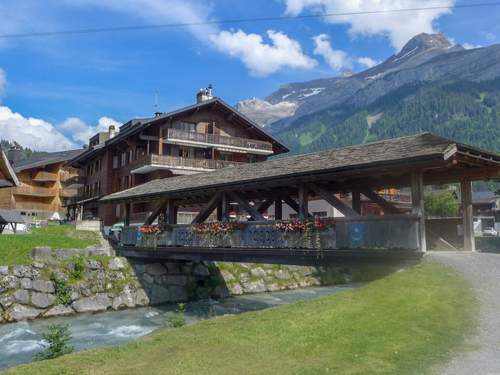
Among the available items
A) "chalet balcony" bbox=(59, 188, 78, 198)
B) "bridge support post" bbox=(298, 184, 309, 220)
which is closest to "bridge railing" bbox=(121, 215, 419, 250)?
"bridge support post" bbox=(298, 184, 309, 220)

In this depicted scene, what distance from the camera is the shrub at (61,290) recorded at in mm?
19188

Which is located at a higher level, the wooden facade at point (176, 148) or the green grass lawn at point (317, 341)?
the wooden facade at point (176, 148)

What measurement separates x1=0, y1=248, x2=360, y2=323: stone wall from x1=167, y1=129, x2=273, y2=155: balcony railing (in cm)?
1599

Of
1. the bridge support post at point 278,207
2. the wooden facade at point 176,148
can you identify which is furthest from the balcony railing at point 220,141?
the bridge support post at point 278,207

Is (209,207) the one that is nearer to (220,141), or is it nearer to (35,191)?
(220,141)

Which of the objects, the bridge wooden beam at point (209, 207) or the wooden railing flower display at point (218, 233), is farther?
the bridge wooden beam at point (209, 207)

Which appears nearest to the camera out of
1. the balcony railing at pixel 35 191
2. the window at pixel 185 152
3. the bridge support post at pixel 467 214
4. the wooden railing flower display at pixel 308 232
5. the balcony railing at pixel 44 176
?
the wooden railing flower display at pixel 308 232

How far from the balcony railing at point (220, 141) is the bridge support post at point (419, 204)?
2853cm

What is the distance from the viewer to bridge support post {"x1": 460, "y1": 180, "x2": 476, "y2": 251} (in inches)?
571

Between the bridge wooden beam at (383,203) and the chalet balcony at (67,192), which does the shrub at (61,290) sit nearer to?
the bridge wooden beam at (383,203)

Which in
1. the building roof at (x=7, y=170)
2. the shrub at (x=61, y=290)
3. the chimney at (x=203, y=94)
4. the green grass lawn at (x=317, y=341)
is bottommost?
the shrub at (x=61, y=290)

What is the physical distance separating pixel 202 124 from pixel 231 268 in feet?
62.7

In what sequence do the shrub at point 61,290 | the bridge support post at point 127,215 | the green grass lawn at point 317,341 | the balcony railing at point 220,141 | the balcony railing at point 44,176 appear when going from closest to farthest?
the green grass lawn at point 317,341, the shrub at point 61,290, the bridge support post at point 127,215, the balcony railing at point 220,141, the balcony railing at point 44,176

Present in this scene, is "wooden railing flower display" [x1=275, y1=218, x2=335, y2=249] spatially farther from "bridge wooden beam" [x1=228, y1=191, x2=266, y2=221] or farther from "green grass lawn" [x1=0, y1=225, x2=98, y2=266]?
"green grass lawn" [x1=0, y1=225, x2=98, y2=266]
